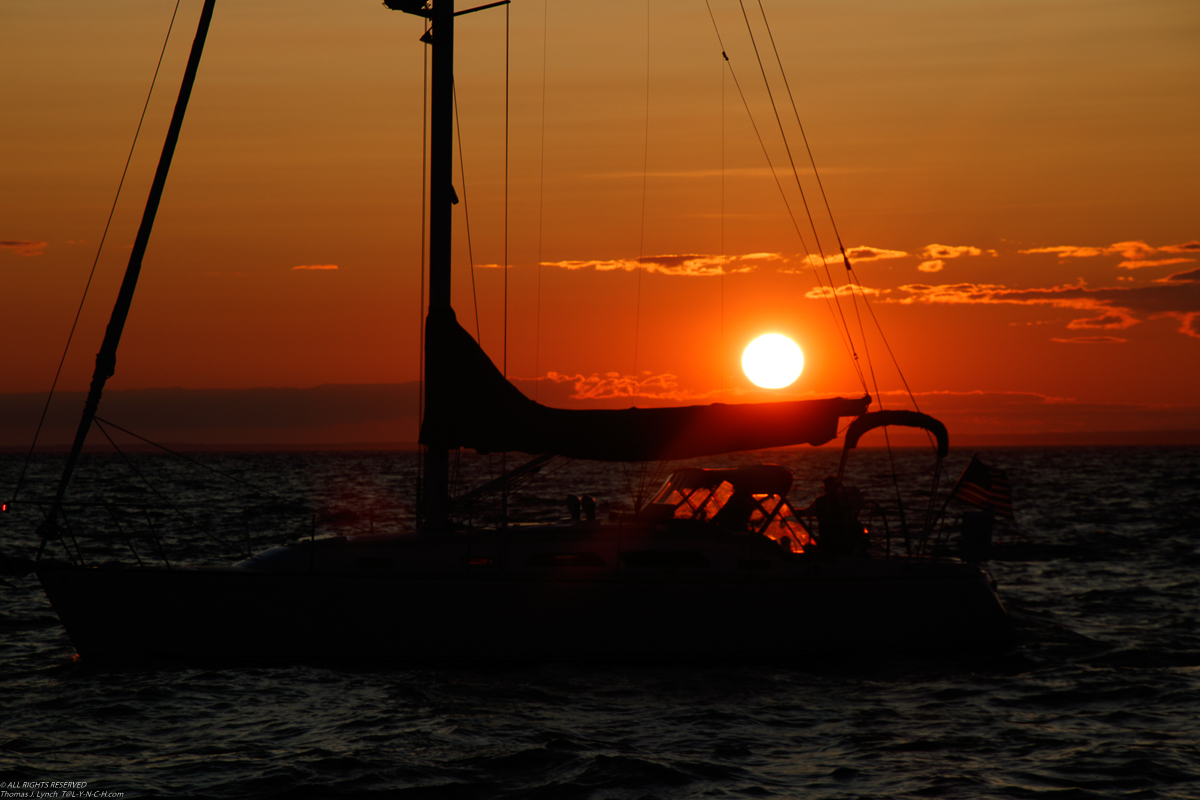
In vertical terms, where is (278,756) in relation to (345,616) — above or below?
below

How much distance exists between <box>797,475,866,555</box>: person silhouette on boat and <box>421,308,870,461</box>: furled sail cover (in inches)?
62.9

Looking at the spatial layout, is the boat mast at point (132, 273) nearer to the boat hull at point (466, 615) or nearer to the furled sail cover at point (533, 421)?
the boat hull at point (466, 615)

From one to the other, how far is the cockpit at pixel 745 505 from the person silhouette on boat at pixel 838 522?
23 centimetres

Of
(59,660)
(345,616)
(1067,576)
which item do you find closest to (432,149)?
(345,616)

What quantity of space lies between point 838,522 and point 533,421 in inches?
166

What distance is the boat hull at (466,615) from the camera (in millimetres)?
12359

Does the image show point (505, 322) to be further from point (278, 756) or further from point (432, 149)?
point (278, 756)

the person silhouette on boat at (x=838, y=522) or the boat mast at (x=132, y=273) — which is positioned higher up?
the boat mast at (x=132, y=273)

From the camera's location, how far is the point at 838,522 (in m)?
14.0

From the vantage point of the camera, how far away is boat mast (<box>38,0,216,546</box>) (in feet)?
40.2

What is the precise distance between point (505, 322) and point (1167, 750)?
28.4ft

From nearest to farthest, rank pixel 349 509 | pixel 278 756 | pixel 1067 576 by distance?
pixel 278 756 → pixel 1067 576 → pixel 349 509

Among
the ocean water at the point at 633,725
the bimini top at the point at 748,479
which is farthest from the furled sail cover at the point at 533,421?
the ocean water at the point at 633,725

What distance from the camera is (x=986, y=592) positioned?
13.9m
